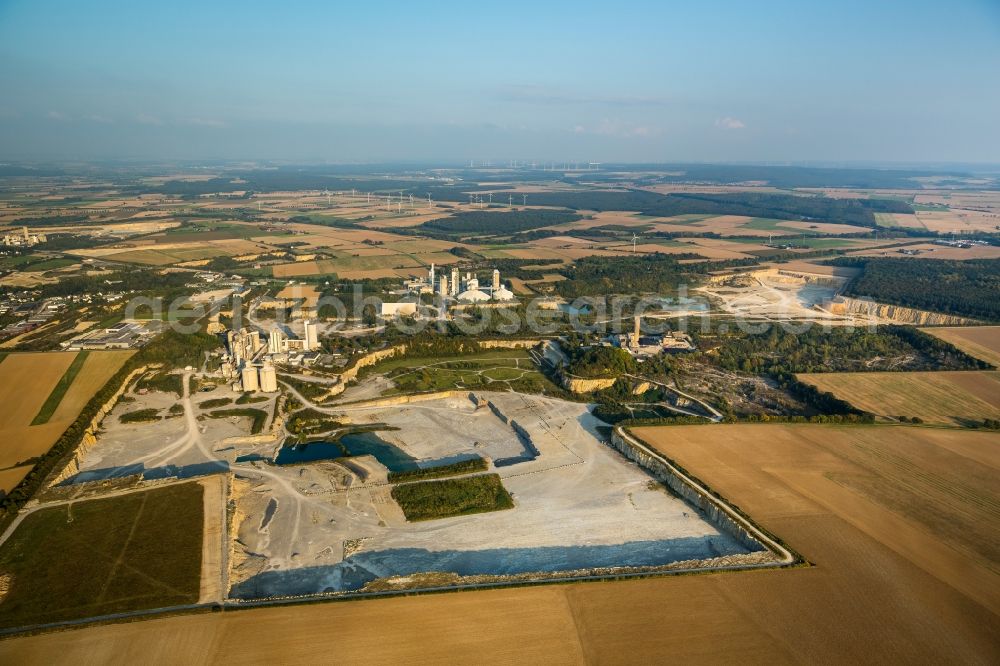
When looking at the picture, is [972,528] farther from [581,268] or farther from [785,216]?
[785,216]

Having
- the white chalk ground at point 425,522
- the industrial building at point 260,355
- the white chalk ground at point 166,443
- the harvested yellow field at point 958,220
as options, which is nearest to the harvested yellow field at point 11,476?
the white chalk ground at point 166,443

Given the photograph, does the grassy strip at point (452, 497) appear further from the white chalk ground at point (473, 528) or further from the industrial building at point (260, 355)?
the industrial building at point (260, 355)

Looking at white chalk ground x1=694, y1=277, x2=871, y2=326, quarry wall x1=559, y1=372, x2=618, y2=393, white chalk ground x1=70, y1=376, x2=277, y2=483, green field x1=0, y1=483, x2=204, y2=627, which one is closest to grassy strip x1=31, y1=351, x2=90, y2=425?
Answer: white chalk ground x1=70, y1=376, x2=277, y2=483

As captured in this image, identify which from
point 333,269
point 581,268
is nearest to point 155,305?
point 333,269

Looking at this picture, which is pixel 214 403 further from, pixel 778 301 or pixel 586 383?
pixel 778 301

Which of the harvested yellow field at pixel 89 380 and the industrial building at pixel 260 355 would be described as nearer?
the harvested yellow field at pixel 89 380

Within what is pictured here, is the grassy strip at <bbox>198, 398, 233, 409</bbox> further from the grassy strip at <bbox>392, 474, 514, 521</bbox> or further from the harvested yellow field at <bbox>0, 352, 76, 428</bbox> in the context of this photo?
the grassy strip at <bbox>392, 474, 514, 521</bbox>
